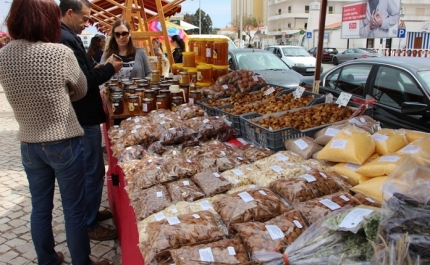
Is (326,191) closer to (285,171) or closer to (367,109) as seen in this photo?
(285,171)

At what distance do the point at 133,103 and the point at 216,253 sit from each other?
227 centimetres

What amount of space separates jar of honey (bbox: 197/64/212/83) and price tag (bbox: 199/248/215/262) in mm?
2983

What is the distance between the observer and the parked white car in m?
13.9

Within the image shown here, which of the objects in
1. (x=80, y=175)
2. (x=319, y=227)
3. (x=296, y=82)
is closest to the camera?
(x=319, y=227)

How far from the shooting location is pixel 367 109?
9.85ft

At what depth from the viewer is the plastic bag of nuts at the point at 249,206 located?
5.07 ft

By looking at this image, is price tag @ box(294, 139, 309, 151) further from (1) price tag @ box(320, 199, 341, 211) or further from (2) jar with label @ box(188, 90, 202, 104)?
(2) jar with label @ box(188, 90, 202, 104)

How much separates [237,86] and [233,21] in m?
74.6

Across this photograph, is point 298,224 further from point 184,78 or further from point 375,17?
point 375,17

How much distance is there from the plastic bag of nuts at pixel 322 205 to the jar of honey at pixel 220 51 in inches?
106

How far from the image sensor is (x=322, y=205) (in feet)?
5.08

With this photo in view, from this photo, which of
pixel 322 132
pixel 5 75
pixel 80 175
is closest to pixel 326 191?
pixel 322 132

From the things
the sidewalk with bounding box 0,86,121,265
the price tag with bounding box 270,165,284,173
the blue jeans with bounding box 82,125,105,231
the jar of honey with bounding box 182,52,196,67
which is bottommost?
the sidewalk with bounding box 0,86,121,265

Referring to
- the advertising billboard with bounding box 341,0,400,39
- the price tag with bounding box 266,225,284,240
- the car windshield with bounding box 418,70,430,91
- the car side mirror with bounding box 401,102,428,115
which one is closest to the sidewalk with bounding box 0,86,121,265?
the price tag with bounding box 266,225,284,240
